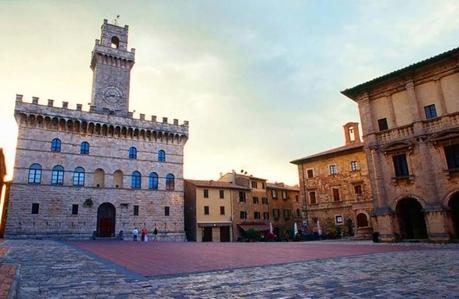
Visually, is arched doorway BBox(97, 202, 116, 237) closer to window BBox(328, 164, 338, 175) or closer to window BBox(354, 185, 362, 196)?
window BBox(328, 164, 338, 175)

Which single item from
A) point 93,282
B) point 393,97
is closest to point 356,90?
point 393,97

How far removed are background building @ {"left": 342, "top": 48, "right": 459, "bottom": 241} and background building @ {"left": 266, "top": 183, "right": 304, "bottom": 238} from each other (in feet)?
90.4

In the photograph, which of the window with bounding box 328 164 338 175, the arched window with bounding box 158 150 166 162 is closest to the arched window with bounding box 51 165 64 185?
the arched window with bounding box 158 150 166 162

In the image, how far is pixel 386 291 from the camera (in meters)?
6.38

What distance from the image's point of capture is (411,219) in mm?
25438

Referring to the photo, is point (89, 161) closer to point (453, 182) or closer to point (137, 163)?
point (137, 163)

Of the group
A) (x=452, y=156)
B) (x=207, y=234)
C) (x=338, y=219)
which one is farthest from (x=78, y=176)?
(x=452, y=156)

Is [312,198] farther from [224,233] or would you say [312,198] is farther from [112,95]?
[112,95]

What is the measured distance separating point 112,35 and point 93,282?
4377 centimetres

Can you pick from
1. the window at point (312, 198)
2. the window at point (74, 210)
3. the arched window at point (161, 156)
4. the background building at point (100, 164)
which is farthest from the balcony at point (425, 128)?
the window at point (74, 210)

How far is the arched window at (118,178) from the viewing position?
127ft

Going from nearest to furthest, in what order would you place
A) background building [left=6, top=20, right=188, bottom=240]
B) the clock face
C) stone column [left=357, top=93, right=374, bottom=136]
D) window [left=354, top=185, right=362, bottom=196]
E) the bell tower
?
stone column [left=357, top=93, right=374, bottom=136]
background building [left=6, top=20, right=188, bottom=240]
window [left=354, top=185, right=362, bottom=196]
the bell tower
the clock face

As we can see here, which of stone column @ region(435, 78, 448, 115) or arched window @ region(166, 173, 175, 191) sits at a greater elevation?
stone column @ region(435, 78, 448, 115)

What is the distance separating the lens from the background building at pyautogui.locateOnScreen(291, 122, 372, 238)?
37.8m
